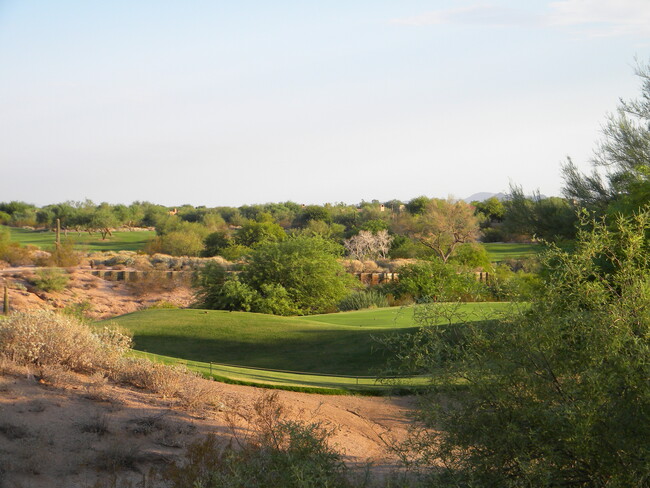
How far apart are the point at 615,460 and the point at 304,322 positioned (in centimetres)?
1246

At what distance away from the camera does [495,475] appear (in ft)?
14.8

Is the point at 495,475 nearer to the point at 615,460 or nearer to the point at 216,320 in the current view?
the point at 615,460

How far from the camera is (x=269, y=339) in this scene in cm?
1498

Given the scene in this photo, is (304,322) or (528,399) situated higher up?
(528,399)

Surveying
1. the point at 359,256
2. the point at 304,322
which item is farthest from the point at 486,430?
the point at 359,256

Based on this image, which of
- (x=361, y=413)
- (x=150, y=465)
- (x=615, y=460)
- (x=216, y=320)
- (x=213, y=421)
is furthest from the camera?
(x=216, y=320)

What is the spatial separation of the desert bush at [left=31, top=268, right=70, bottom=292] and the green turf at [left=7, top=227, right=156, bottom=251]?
933 inches

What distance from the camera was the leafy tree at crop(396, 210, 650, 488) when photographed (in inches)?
165

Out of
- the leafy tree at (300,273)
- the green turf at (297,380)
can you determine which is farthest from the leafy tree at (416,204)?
the green turf at (297,380)

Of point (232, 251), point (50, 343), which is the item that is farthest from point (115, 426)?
point (232, 251)

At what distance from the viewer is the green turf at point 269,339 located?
12859 mm

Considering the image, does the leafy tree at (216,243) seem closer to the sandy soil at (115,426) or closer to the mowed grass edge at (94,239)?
the mowed grass edge at (94,239)

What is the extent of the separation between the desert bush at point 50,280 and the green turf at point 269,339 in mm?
16192

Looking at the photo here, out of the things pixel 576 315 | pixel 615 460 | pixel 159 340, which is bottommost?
pixel 159 340
